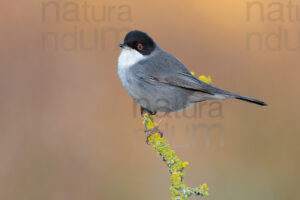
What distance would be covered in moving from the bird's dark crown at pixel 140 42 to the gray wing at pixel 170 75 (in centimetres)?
13

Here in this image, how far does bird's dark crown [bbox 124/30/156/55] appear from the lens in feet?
15.6

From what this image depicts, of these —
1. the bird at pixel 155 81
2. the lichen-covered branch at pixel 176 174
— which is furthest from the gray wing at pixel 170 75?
the lichen-covered branch at pixel 176 174

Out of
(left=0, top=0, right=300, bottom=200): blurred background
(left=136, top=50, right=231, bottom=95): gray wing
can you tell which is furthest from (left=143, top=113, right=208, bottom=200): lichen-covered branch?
(left=0, top=0, right=300, bottom=200): blurred background

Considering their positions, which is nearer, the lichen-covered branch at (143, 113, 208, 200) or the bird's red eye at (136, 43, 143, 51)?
the lichen-covered branch at (143, 113, 208, 200)

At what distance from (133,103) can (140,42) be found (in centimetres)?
176

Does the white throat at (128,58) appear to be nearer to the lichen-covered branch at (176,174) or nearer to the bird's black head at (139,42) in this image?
the bird's black head at (139,42)

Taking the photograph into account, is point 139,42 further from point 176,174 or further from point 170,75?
point 176,174

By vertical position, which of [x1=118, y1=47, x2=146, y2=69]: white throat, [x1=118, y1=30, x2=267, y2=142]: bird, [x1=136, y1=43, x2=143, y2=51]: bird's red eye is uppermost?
[x1=136, y1=43, x2=143, y2=51]: bird's red eye

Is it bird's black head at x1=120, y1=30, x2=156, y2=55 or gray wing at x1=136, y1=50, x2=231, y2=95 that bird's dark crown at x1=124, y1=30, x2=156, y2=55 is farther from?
gray wing at x1=136, y1=50, x2=231, y2=95

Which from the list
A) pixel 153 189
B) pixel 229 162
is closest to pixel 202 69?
pixel 229 162

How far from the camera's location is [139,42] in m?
4.86

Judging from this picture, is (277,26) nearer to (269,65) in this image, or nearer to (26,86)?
(269,65)

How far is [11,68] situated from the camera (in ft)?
21.4

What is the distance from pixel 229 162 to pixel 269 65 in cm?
200
